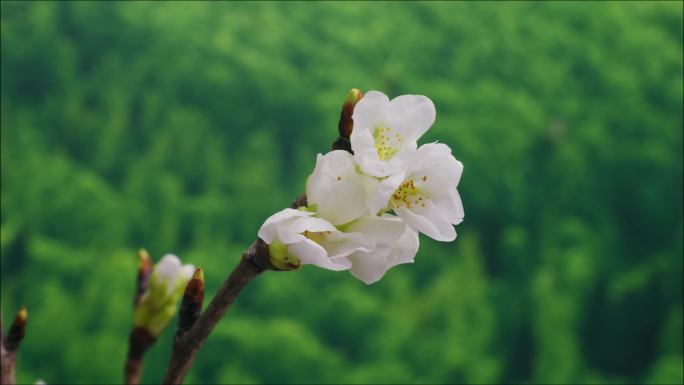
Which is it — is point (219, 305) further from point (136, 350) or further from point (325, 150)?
point (325, 150)

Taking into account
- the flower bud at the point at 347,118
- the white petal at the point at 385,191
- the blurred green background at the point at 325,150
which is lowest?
the white petal at the point at 385,191

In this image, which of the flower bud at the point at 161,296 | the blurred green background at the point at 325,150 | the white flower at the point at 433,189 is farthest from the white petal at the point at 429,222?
the blurred green background at the point at 325,150

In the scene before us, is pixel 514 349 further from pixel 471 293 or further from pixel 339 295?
pixel 339 295

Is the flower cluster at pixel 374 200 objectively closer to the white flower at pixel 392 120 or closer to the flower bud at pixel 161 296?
the white flower at pixel 392 120

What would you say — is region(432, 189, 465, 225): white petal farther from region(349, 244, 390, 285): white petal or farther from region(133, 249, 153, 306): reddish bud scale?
region(133, 249, 153, 306): reddish bud scale

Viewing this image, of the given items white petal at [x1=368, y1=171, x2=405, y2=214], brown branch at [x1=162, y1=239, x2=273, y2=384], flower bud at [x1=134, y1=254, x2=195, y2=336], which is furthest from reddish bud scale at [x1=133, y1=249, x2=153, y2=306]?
white petal at [x1=368, y1=171, x2=405, y2=214]

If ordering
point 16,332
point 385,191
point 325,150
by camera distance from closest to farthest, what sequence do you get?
1. point 385,191
2. point 16,332
3. point 325,150

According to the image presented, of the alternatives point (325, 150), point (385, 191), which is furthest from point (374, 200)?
point (325, 150)

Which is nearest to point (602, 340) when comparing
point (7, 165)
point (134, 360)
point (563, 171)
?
point (563, 171)
